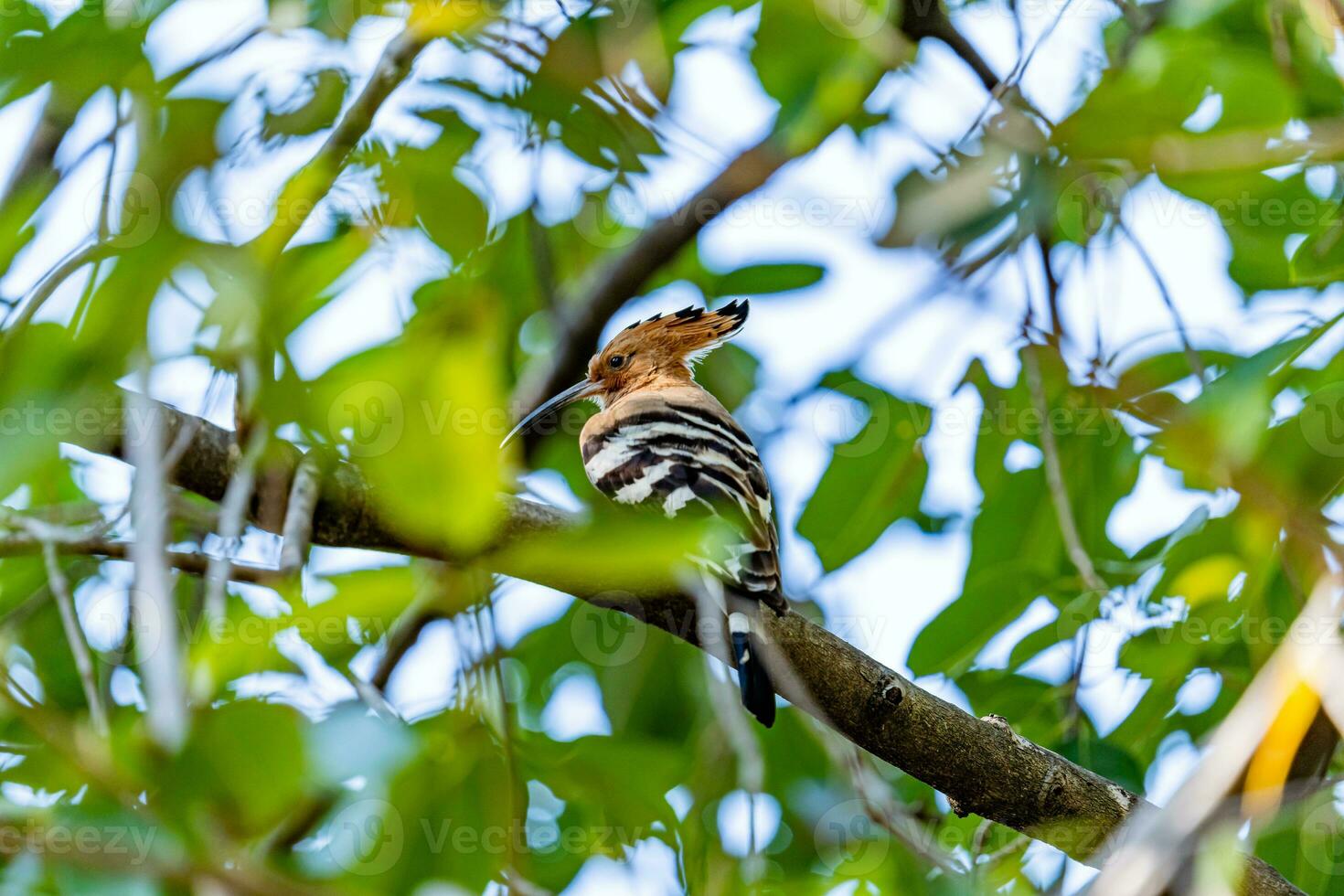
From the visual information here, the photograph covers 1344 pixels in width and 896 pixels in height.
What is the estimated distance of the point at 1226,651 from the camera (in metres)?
3.04

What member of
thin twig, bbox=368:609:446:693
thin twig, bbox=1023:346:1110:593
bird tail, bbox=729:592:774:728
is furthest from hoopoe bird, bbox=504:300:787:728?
thin twig, bbox=1023:346:1110:593

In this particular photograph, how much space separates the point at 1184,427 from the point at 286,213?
153 cm

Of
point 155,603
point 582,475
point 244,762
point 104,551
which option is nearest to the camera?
Result: point 244,762

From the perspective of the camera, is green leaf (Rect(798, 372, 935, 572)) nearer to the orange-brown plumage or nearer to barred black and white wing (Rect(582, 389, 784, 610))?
barred black and white wing (Rect(582, 389, 784, 610))

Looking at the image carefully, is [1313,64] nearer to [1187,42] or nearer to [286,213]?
[1187,42]

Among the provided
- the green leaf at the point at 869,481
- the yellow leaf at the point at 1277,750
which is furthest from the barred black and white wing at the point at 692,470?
the yellow leaf at the point at 1277,750

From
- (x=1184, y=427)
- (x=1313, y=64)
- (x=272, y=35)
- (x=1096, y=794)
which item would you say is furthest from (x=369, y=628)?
(x=1313, y=64)

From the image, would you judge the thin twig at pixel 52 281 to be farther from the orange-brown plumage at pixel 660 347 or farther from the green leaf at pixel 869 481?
the orange-brown plumage at pixel 660 347

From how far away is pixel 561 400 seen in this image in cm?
425

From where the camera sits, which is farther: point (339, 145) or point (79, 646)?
point (339, 145)

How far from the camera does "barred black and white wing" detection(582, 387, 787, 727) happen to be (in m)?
2.47

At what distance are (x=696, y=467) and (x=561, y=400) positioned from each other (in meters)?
1.32

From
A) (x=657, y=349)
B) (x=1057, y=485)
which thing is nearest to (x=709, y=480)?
(x=1057, y=485)

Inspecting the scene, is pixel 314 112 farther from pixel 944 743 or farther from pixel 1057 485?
pixel 1057 485
